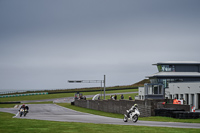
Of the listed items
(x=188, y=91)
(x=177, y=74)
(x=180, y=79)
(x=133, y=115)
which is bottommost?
(x=133, y=115)

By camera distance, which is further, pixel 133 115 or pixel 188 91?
pixel 188 91

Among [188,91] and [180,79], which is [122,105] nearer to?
[188,91]

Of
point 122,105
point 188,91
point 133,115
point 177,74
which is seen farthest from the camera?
point 177,74

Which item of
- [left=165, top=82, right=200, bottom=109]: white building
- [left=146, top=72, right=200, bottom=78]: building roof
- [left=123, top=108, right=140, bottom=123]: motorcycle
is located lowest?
[left=123, top=108, right=140, bottom=123]: motorcycle

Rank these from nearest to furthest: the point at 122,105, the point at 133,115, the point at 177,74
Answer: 1. the point at 133,115
2. the point at 122,105
3. the point at 177,74

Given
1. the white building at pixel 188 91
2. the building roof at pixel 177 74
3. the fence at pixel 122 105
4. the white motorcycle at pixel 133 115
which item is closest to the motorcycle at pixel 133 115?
the white motorcycle at pixel 133 115

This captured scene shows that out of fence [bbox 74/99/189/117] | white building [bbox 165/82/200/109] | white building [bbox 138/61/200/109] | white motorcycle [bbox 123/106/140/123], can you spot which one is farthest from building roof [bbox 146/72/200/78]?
white motorcycle [bbox 123/106/140/123]

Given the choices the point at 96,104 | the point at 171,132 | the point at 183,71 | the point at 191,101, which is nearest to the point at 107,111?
the point at 96,104

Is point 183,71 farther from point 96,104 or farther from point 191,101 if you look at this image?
point 96,104

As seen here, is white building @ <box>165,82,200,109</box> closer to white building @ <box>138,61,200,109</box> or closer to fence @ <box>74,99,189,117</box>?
white building @ <box>138,61,200,109</box>

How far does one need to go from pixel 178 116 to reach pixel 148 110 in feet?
19.7

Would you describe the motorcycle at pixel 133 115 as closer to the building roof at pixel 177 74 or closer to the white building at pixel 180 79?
the white building at pixel 180 79

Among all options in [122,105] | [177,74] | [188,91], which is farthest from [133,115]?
[177,74]

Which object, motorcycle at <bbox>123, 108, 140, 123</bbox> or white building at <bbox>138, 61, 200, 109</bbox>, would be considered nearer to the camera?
motorcycle at <bbox>123, 108, 140, 123</bbox>
